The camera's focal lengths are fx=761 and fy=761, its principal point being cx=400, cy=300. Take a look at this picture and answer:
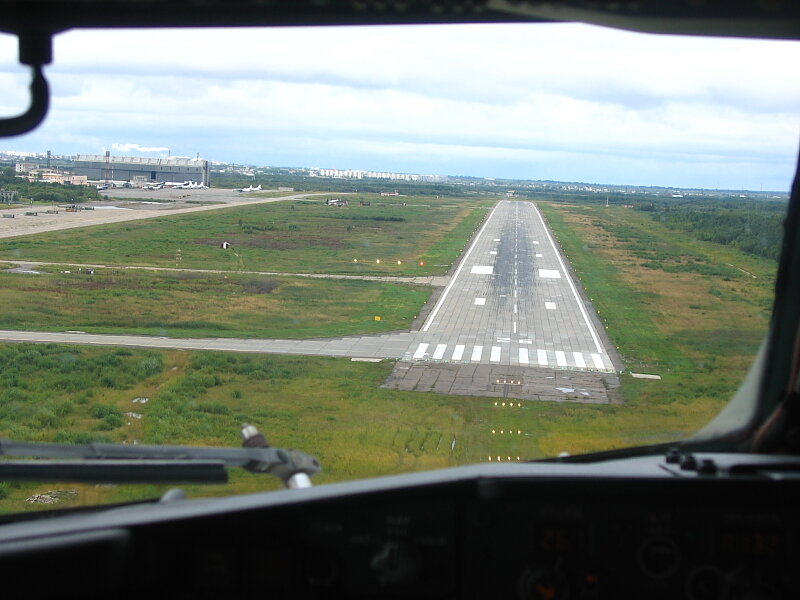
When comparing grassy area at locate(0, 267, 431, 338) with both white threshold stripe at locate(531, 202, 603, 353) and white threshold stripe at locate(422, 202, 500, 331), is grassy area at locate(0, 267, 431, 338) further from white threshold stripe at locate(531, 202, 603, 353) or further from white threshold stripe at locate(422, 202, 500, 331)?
white threshold stripe at locate(531, 202, 603, 353)

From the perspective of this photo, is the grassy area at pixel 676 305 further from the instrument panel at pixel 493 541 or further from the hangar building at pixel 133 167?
the hangar building at pixel 133 167

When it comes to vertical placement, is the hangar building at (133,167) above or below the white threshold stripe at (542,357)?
above

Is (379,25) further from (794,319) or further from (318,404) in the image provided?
(318,404)

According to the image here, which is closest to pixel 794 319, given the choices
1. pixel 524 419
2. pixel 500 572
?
pixel 500 572

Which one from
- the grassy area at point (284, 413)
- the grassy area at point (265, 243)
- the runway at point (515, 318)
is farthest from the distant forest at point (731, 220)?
the grassy area at point (265, 243)

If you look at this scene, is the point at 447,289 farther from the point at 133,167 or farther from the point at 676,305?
the point at 133,167
